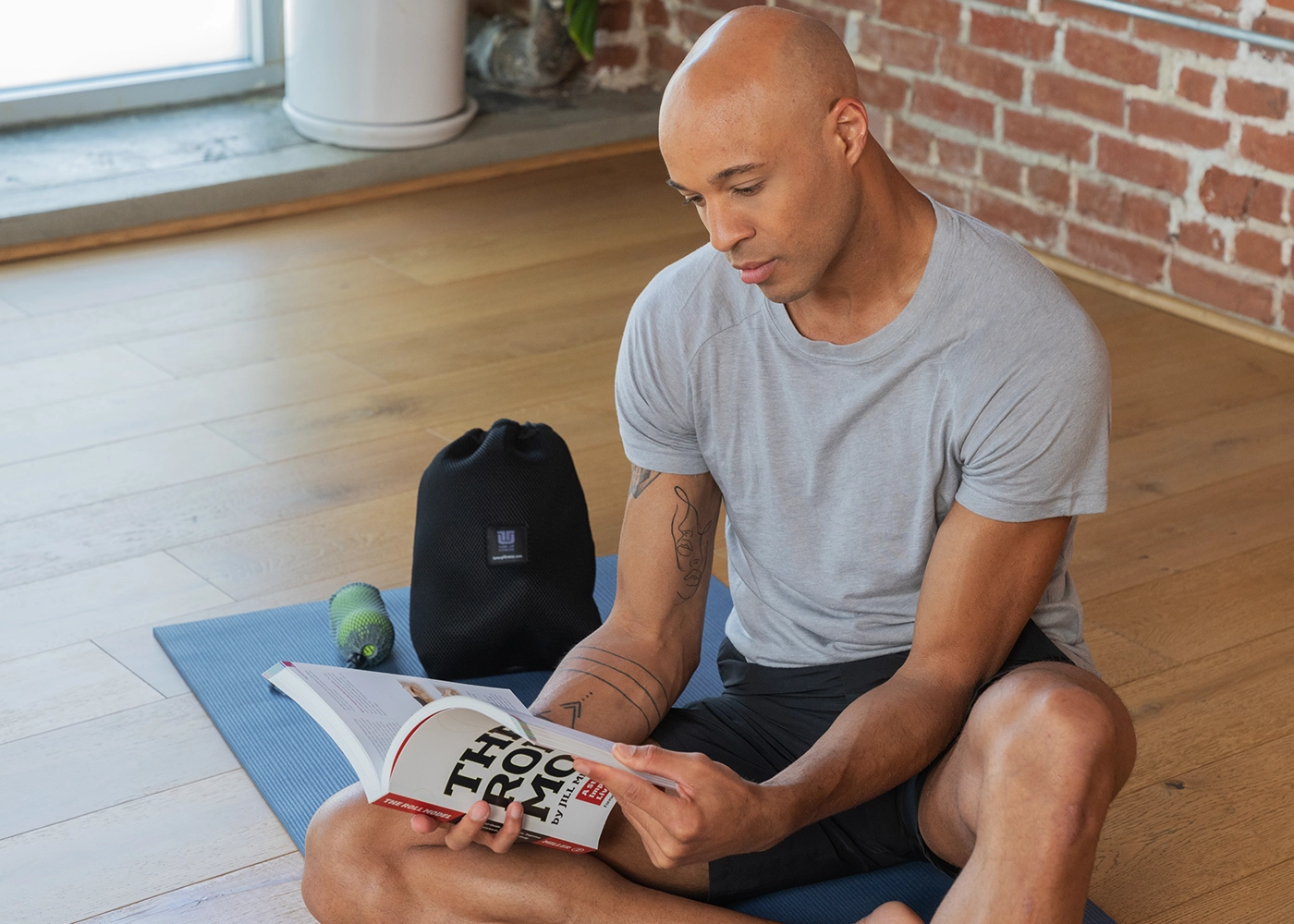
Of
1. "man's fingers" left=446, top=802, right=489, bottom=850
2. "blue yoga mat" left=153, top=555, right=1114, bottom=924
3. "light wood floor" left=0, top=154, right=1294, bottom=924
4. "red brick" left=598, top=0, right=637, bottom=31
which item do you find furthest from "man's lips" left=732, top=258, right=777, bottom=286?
"red brick" left=598, top=0, right=637, bottom=31

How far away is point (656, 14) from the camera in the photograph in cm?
425

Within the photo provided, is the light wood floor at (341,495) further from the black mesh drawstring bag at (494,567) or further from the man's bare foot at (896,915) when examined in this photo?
the man's bare foot at (896,915)

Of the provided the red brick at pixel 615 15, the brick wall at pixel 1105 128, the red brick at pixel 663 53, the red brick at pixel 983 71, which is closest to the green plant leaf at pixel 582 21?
the red brick at pixel 615 15

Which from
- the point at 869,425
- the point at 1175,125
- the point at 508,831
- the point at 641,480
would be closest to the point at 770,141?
the point at 869,425

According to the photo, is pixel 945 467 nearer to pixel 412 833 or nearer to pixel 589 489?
pixel 412 833

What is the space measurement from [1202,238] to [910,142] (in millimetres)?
789

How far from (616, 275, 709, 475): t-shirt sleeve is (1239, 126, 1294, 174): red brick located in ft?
6.16

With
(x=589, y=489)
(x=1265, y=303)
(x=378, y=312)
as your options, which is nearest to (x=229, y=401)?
(x=378, y=312)

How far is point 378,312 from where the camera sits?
3.06 meters

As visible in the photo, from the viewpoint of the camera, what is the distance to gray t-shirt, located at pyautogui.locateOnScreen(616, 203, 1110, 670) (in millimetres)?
1304

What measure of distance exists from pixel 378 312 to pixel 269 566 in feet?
3.30

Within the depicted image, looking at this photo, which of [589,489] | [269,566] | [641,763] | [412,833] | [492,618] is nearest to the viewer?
[641,763]

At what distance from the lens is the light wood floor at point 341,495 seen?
1627 mm

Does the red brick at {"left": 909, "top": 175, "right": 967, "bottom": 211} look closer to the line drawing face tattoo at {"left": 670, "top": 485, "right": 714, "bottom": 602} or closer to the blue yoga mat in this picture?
the blue yoga mat
